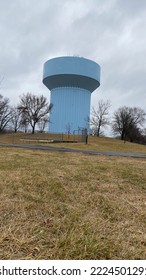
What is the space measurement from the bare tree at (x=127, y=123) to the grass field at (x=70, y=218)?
2357 inches

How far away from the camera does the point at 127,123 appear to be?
211 feet

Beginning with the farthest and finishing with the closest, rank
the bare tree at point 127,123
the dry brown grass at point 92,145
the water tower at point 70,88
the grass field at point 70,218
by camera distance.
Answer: the bare tree at point 127,123 → the water tower at point 70,88 → the dry brown grass at point 92,145 → the grass field at point 70,218

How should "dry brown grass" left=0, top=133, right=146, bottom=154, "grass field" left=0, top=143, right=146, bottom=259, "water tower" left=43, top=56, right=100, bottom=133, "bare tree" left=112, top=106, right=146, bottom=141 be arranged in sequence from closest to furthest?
"grass field" left=0, top=143, right=146, bottom=259
"dry brown grass" left=0, top=133, right=146, bottom=154
"water tower" left=43, top=56, right=100, bottom=133
"bare tree" left=112, top=106, right=146, bottom=141

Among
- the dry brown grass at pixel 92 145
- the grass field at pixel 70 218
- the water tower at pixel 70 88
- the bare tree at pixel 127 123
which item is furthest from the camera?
the bare tree at pixel 127 123

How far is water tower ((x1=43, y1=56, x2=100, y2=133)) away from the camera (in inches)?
1864

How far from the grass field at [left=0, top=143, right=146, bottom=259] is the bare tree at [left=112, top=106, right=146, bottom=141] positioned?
196 ft

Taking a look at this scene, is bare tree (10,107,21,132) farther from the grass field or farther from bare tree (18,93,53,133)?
the grass field

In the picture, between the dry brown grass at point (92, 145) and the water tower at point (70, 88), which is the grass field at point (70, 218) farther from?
the water tower at point (70, 88)

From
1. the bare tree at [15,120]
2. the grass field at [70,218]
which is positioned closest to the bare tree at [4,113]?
the bare tree at [15,120]

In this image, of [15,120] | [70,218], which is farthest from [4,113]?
[70,218]

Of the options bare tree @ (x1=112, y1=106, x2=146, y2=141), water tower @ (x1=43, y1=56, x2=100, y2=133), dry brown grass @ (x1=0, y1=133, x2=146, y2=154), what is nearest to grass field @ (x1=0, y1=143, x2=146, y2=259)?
dry brown grass @ (x1=0, y1=133, x2=146, y2=154)

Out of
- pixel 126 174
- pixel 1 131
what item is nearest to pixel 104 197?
pixel 126 174

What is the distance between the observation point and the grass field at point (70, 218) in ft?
7.38
